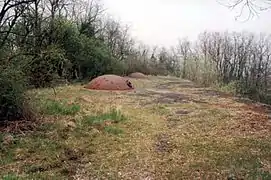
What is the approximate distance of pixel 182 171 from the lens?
18.4 feet

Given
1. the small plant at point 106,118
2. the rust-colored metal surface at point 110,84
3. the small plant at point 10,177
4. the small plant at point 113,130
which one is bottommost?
the small plant at point 10,177

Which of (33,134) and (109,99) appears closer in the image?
(33,134)

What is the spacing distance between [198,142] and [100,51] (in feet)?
56.6

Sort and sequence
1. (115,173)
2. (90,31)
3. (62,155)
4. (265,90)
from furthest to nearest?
(90,31), (265,90), (62,155), (115,173)

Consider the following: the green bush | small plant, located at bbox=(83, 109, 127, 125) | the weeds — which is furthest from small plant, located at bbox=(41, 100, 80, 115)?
the green bush

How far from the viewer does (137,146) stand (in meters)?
7.09

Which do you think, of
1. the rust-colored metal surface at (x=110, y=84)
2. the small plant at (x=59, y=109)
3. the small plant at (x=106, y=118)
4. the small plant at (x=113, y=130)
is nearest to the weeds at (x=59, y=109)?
the small plant at (x=59, y=109)

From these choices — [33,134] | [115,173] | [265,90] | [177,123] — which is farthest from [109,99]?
[265,90]

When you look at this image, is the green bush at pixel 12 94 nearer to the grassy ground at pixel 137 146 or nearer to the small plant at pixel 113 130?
the grassy ground at pixel 137 146

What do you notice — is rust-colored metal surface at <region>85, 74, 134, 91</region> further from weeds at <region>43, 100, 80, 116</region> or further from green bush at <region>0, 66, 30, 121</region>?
green bush at <region>0, 66, 30, 121</region>

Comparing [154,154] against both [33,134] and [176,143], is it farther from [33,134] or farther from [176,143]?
[33,134]

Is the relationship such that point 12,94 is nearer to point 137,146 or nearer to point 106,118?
point 106,118

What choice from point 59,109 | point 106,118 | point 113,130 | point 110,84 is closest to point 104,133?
point 113,130

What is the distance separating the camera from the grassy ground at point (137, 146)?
218 inches
